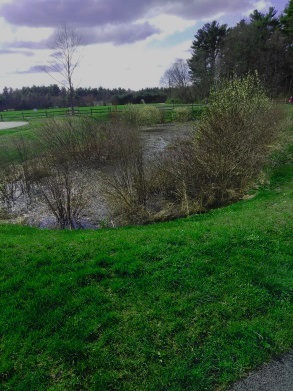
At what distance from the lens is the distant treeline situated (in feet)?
191

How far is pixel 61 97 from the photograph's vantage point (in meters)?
72.4

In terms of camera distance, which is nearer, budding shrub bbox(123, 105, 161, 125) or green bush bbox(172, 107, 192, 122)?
budding shrub bbox(123, 105, 161, 125)

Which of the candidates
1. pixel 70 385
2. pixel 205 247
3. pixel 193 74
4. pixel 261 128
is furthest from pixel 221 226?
pixel 193 74

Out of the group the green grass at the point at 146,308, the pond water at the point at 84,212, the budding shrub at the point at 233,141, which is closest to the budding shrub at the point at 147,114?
the budding shrub at the point at 233,141

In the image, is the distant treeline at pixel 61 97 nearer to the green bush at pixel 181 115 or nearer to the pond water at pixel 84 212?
the green bush at pixel 181 115

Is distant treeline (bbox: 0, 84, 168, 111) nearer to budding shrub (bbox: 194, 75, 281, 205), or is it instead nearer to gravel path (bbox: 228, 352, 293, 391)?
budding shrub (bbox: 194, 75, 281, 205)

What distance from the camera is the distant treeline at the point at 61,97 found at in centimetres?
5830

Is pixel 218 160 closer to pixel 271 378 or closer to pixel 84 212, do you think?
pixel 84 212

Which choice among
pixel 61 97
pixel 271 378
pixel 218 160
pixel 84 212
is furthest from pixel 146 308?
pixel 61 97

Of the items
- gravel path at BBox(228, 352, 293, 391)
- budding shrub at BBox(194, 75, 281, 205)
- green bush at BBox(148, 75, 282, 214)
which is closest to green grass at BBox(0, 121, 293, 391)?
gravel path at BBox(228, 352, 293, 391)

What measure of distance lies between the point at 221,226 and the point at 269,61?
36.3 metres

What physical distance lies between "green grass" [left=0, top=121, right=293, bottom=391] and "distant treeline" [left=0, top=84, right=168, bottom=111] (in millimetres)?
54573

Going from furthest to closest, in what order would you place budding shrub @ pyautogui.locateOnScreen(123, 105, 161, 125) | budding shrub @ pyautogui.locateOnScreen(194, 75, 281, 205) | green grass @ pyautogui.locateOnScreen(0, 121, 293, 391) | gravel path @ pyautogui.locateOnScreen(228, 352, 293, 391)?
budding shrub @ pyautogui.locateOnScreen(123, 105, 161, 125) < budding shrub @ pyautogui.locateOnScreen(194, 75, 281, 205) < green grass @ pyautogui.locateOnScreen(0, 121, 293, 391) < gravel path @ pyautogui.locateOnScreen(228, 352, 293, 391)

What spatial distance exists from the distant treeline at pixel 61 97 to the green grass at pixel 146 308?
5457cm
